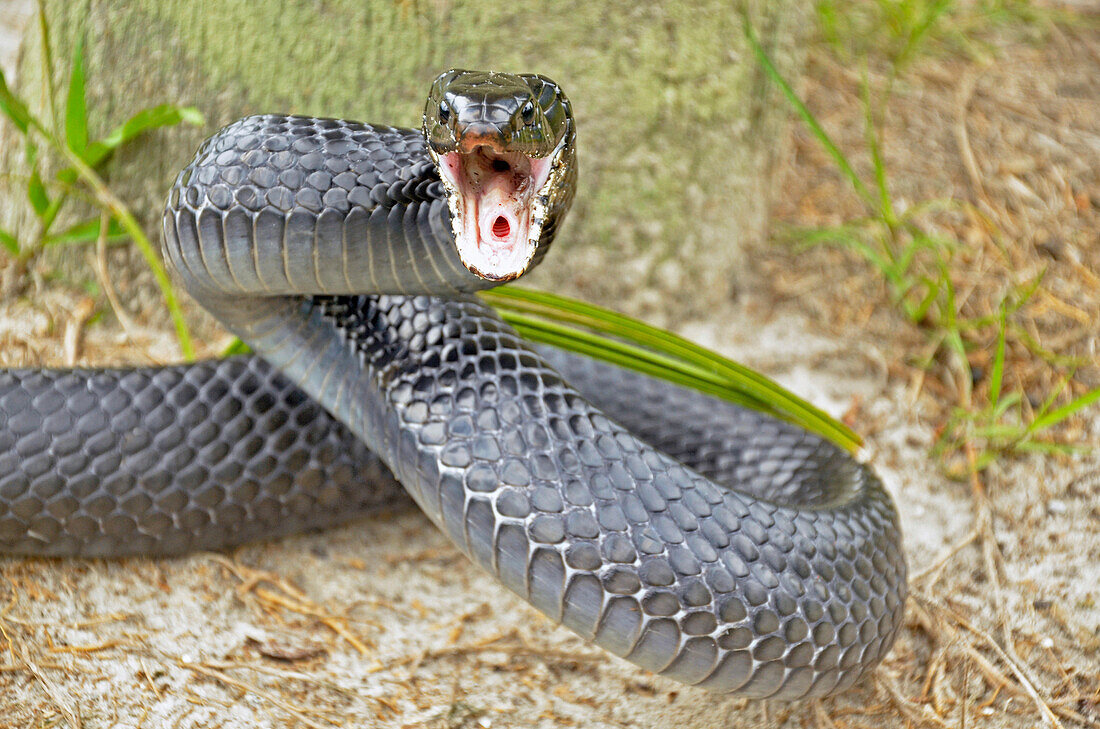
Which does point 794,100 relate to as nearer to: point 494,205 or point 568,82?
point 568,82

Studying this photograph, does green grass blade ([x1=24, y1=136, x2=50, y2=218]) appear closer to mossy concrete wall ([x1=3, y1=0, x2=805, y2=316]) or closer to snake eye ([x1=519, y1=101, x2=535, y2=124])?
mossy concrete wall ([x1=3, y1=0, x2=805, y2=316])

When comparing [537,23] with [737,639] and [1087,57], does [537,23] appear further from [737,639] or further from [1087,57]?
[1087,57]

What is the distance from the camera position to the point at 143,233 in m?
3.14

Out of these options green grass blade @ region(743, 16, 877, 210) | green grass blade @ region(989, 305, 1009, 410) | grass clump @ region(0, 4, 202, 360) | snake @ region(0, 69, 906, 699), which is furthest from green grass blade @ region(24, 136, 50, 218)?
green grass blade @ region(989, 305, 1009, 410)

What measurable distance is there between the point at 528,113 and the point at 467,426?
70 centimetres

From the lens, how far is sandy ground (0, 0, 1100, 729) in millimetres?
2107

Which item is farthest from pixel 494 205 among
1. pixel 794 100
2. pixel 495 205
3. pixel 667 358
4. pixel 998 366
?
pixel 998 366

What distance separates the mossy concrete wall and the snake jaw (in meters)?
1.27

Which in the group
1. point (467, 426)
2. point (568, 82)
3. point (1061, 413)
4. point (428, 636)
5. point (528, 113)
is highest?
A: point (568, 82)

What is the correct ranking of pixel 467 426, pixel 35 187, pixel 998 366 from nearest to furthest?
pixel 467 426, pixel 998 366, pixel 35 187

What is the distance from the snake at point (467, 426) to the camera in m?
Answer: 1.84

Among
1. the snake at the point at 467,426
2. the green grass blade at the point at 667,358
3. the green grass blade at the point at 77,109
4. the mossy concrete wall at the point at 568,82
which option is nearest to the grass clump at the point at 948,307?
the mossy concrete wall at the point at 568,82

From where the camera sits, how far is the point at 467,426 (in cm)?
203

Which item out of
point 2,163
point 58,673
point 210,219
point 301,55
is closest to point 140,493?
point 58,673
